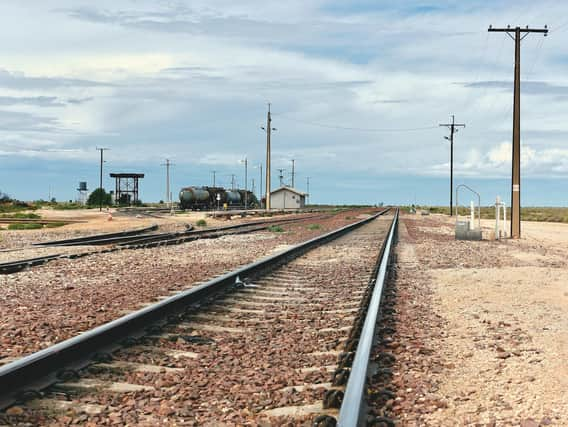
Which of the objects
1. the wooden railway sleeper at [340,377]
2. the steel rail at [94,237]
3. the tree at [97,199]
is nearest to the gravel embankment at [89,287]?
the wooden railway sleeper at [340,377]

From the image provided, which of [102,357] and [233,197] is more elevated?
[233,197]

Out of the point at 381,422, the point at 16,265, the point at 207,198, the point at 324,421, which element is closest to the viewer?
the point at 324,421

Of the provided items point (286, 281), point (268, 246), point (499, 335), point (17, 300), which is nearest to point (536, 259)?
point (268, 246)

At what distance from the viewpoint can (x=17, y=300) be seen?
833cm

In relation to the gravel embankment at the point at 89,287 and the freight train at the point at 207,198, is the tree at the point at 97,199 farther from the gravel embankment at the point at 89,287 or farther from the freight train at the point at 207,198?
the gravel embankment at the point at 89,287

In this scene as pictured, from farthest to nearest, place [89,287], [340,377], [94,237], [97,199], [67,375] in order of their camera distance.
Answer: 1. [97,199]
2. [94,237]
3. [89,287]
4. [67,375]
5. [340,377]

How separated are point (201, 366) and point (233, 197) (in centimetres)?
8537

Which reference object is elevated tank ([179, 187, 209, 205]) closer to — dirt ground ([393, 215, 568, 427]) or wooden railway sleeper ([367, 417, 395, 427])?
dirt ground ([393, 215, 568, 427])

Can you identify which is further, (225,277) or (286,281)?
(286,281)

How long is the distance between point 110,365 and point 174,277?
229 inches

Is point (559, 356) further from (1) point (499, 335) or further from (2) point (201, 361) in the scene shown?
(2) point (201, 361)

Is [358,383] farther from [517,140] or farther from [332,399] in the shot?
[517,140]

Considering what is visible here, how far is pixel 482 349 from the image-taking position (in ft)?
19.3

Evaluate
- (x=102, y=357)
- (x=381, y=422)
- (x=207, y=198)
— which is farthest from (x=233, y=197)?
(x=381, y=422)
